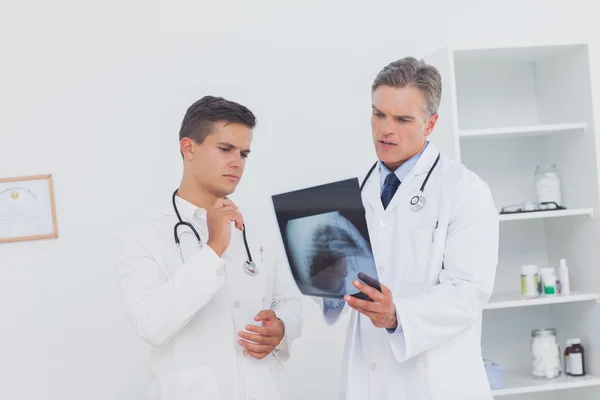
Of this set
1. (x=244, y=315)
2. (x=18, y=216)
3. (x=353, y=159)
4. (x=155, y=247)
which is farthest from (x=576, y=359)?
(x=18, y=216)

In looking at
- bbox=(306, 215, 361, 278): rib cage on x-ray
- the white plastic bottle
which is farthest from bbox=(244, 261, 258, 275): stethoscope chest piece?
the white plastic bottle

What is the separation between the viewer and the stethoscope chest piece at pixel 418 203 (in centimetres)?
206

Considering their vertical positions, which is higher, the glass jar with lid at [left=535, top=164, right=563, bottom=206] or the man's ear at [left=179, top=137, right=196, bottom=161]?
the man's ear at [left=179, top=137, right=196, bottom=161]

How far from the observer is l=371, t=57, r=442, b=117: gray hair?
2.06m

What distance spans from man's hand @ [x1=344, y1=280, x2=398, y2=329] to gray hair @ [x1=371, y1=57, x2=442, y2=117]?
0.55 m

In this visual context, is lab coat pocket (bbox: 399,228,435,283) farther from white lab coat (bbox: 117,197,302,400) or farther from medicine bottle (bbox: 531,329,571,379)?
medicine bottle (bbox: 531,329,571,379)

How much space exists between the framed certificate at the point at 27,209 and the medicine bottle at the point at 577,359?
79.3 inches

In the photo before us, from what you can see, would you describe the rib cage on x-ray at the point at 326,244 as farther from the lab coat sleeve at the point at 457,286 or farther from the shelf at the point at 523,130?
the shelf at the point at 523,130

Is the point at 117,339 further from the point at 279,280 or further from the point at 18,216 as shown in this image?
the point at 279,280

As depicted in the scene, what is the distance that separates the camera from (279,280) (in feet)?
7.42

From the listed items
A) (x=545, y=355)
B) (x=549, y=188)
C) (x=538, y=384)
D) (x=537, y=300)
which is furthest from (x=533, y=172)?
(x=538, y=384)

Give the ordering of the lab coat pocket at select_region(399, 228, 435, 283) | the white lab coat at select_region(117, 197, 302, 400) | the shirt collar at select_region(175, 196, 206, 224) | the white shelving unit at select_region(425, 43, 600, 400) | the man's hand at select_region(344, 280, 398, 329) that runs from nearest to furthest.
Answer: the man's hand at select_region(344, 280, 398, 329), the white lab coat at select_region(117, 197, 302, 400), the lab coat pocket at select_region(399, 228, 435, 283), the shirt collar at select_region(175, 196, 206, 224), the white shelving unit at select_region(425, 43, 600, 400)

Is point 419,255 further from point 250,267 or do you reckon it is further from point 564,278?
point 564,278

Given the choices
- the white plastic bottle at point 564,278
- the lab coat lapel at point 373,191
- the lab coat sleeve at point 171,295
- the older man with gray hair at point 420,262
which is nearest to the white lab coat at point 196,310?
the lab coat sleeve at point 171,295
